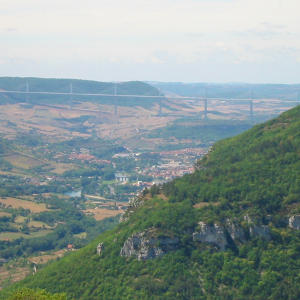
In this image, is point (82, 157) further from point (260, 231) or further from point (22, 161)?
point (260, 231)

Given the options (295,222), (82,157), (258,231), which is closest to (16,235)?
(258,231)

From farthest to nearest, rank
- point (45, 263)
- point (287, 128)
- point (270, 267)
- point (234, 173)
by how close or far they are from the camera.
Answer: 1. point (45, 263)
2. point (287, 128)
3. point (234, 173)
4. point (270, 267)

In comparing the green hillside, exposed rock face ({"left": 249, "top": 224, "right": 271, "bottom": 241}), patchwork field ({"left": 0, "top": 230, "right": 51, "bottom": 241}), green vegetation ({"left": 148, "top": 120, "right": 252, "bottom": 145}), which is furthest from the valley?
exposed rock face ({"left": 249, "top": 224, "right": 271, "bottom": 241})

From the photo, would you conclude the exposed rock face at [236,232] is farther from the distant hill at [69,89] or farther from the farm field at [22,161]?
the distant hill at [69,89]

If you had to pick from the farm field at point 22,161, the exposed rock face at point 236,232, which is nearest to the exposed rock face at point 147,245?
the exposed rock face at point 236,232

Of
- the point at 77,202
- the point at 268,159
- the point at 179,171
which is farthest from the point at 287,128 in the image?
the point at 179,171

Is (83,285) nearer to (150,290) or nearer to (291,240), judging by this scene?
(150,290)

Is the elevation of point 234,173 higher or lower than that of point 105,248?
higher

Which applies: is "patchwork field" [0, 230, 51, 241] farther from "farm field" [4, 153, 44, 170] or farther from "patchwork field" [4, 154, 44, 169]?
"patchwork field" [4, 154, 44, 169]
